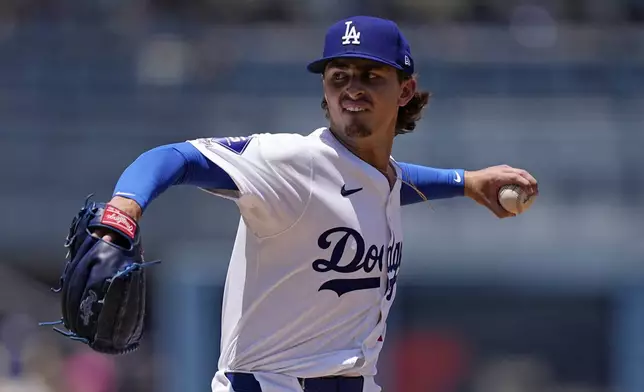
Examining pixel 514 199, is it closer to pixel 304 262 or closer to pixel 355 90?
pixel 355 90

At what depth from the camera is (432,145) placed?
A: 9359 millimetres

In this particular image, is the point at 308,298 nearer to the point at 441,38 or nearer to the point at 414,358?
the point at 414,358

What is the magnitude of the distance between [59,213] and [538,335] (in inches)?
145

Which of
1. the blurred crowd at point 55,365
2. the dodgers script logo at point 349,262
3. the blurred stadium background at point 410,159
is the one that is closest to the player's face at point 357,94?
the dodgers script logo at point 349,262

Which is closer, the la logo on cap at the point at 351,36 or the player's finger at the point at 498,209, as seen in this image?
the la logo on cap at the point at 351,36

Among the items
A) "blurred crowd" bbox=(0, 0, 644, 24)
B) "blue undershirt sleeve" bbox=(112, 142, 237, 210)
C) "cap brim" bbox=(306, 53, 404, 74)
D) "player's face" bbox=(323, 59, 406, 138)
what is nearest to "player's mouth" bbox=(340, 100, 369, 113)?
"player's face" bbox=(323, 59, 406, 138)

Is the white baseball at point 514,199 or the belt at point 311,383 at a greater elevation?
the white baseball at point 514,199

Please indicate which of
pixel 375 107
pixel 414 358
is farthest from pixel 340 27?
pixel 414 358

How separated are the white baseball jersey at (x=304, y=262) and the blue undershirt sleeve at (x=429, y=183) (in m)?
0.42

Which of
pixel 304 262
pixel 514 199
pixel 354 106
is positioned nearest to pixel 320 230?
pixel 304 262

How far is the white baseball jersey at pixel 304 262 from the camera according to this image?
10.3ft

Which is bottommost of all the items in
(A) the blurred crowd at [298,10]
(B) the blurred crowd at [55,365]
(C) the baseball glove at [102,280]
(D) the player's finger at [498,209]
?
(B) the blurred crowd at [55,365]

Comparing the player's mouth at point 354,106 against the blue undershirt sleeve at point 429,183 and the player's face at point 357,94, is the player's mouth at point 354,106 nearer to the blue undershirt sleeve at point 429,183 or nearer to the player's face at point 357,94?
the player's face at point 357,94

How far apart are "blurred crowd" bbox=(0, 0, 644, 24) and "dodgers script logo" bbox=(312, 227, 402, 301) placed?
7169 mm
